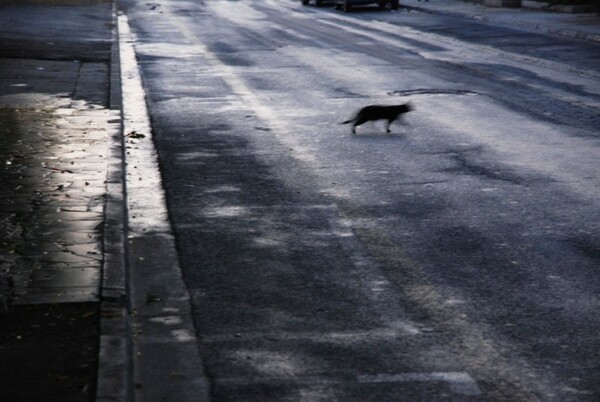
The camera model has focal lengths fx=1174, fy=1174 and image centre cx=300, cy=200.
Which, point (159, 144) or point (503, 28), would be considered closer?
point (159, 144)

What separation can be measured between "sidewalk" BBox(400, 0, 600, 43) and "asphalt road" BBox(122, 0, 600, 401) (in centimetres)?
968

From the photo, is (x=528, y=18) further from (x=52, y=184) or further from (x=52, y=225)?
(x=52, y=225)

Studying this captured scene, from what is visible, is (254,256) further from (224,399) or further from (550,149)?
(550,149)

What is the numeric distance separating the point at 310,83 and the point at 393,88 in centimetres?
172

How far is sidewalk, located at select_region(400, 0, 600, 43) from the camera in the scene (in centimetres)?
3108

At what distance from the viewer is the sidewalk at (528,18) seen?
31.1 metres

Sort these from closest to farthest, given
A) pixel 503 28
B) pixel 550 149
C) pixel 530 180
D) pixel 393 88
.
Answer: pixel 530 180, pixel 550 149, pixel 393 88, pixel 503 28

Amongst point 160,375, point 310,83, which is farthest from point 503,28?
point 160,375

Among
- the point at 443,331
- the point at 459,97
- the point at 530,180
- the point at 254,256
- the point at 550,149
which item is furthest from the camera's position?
the point at 459,97

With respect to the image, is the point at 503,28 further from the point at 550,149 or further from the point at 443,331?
the point at 443,331

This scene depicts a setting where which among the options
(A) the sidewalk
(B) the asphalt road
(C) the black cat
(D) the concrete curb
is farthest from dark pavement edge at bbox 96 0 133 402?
(A) the sidewalk

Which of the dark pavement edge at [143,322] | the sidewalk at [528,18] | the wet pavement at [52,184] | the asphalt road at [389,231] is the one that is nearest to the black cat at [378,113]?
the asphalt road at [389,231]

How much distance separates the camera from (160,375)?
627cm

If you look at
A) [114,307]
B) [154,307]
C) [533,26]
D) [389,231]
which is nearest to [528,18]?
[533,26]
